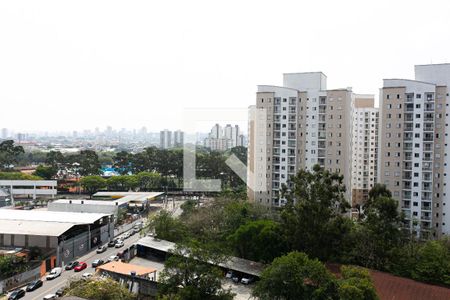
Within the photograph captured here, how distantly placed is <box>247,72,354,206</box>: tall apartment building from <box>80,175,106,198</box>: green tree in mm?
11439

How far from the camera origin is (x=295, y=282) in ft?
27.6

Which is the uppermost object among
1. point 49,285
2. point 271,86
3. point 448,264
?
point 271,86

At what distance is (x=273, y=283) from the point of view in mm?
8547

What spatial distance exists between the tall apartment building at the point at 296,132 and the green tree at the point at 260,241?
5.57 m

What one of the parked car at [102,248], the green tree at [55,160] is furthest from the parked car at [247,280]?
the green tree at [55,160]

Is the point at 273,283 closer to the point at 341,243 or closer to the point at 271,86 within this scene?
the point at 341,243

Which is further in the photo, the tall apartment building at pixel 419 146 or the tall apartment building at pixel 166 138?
the tall apartment building at pixel 166 138

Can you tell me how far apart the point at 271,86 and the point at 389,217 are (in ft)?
28.8

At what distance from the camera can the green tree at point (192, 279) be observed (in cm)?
Result: 856

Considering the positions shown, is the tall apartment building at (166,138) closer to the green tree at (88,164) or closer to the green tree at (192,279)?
the green tree at (88,164)

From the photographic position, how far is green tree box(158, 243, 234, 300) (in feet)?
28.1

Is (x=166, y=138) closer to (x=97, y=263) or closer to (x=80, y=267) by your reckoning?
(x=97, y=263)

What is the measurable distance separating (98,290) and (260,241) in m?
5.02

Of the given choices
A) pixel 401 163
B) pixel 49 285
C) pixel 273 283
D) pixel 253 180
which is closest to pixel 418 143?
pixel 401 163
